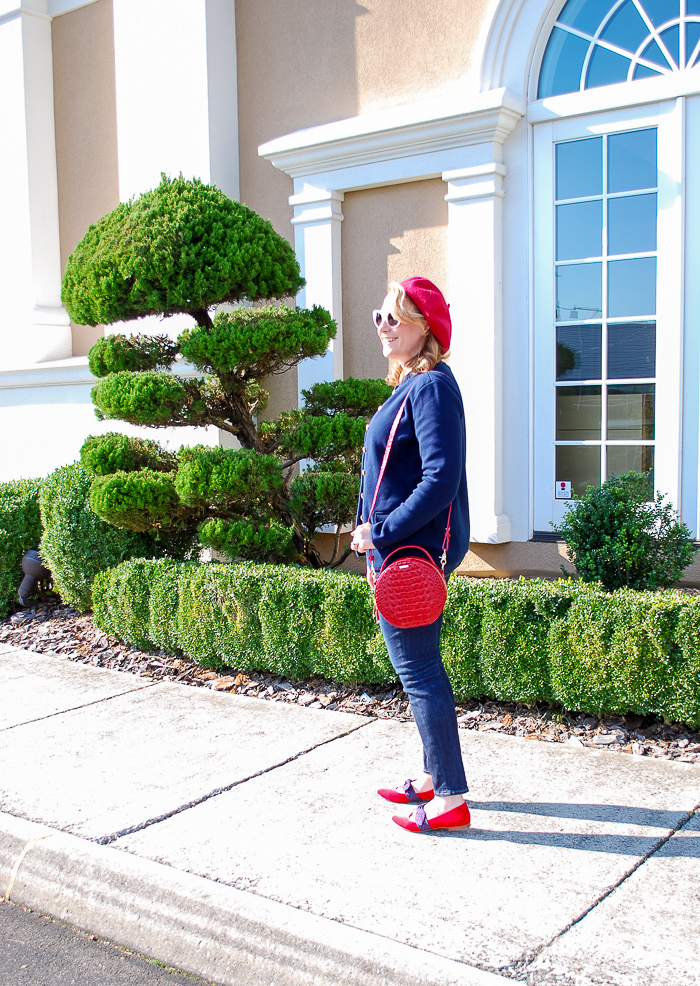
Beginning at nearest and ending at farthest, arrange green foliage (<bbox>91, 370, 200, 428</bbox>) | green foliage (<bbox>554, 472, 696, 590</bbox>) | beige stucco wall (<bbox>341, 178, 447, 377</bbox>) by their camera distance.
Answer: green foliage (<bbox>554, 472, 696, 590</bbox>), green foliage (<bbox>91, 370, 200, 428</bbox>), beige stucco wall (<bbox>341, 178, 447, 377</bbox>)

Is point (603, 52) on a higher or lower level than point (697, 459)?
higher

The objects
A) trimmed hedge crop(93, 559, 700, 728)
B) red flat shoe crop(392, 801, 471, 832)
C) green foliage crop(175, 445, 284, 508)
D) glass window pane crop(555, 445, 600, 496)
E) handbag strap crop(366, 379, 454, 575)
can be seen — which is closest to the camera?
handbag strap crop(366, 379, 454, 575)

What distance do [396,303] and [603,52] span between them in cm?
382

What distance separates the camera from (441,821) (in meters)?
3.17

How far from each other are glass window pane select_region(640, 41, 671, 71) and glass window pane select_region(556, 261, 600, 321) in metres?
1.27

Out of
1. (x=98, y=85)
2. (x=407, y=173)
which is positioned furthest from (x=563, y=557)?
(x=98, y=85)

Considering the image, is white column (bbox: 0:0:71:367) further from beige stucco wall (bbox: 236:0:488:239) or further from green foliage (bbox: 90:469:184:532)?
green foliage (bbox: 90:469:184:532)

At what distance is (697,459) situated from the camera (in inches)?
220

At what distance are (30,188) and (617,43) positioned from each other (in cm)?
603

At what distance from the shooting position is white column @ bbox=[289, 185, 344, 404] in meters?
6.88

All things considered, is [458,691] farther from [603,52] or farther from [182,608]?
[603,52]

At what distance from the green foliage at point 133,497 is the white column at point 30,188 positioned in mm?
→ 4175

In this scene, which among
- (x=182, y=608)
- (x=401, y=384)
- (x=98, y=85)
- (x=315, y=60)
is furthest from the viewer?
(x=98, y=85)

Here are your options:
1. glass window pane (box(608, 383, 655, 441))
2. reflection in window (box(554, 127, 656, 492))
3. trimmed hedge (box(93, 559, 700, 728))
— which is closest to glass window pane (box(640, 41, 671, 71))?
reflection in window (box(554, 127, 656, 492))
